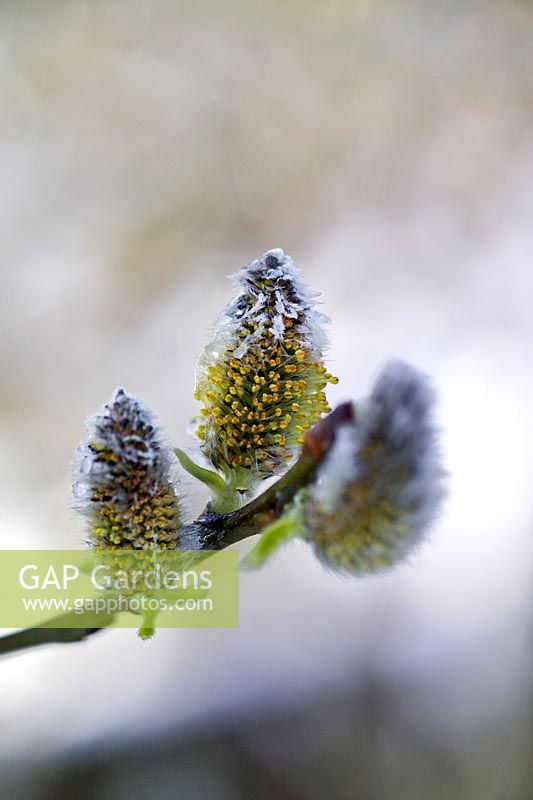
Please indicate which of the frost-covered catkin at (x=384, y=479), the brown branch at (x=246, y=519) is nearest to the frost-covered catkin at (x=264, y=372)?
the brown branch at (x=246, y=519)

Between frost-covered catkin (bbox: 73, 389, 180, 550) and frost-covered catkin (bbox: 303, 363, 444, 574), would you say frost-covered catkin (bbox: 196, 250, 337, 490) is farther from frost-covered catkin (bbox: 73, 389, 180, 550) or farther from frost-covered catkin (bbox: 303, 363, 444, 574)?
frost-covered catkin (bbox: 303, 363, 444, 574)

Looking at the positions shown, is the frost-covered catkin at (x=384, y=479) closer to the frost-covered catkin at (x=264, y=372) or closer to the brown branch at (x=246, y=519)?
the brown branch at (x=246, y=519)

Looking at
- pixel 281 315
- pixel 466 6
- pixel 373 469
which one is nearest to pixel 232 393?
pixel 281 315

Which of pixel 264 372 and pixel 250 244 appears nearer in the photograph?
pixel 264 372

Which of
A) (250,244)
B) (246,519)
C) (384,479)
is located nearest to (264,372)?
(246,519)

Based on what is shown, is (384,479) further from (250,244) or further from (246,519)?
(250,244)

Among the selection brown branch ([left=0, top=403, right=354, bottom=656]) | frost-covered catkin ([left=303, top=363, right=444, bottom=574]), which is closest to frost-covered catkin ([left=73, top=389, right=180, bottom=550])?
brown branch ([left=0, top=403, right=354, bottom=656])

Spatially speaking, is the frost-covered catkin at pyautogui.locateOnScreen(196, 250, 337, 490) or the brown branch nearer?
the brown branch
